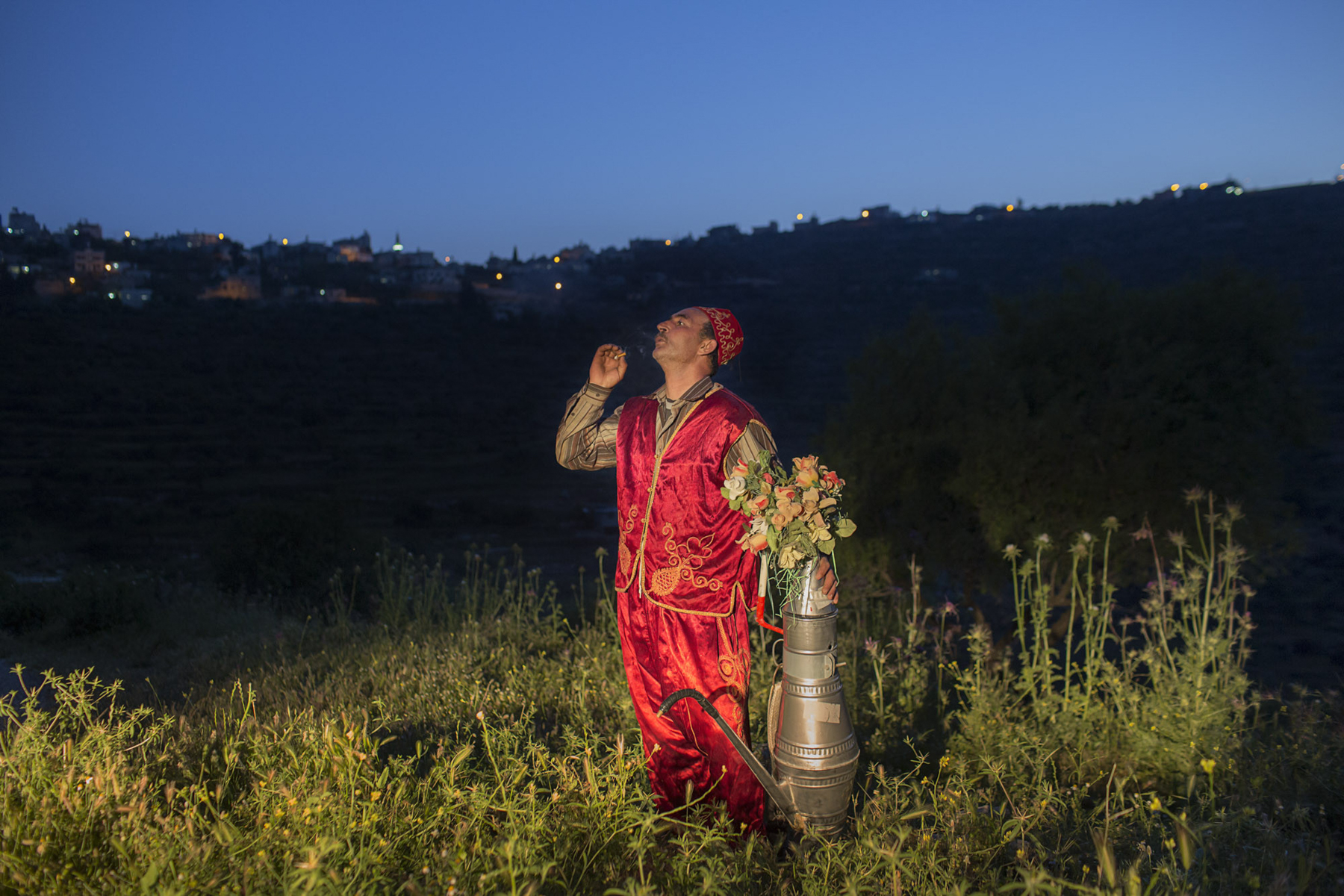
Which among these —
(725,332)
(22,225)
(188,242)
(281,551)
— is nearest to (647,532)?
(725,332)

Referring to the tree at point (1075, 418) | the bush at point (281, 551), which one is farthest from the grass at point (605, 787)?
the tree at point (1075, 418)

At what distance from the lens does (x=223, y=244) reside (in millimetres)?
37781

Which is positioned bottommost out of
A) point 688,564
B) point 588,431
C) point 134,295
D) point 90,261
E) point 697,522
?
point 688,564

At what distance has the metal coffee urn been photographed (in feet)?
7.12

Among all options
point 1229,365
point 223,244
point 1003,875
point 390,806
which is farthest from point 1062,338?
point 223,244

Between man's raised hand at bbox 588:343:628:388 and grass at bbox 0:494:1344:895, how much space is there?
116 cm

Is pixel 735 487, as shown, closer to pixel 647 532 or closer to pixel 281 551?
pixel 647 532

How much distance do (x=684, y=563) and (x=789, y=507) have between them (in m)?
0.46

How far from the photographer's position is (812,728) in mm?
2178

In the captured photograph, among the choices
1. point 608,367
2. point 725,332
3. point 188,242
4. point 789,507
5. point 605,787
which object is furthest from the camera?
point 188,242

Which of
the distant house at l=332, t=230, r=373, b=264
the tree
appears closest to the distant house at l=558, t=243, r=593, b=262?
the distant house at l=332, t=230, r=373, b=264

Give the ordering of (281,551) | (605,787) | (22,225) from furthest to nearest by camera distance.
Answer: (22,225) → (281,551) → (605,787)

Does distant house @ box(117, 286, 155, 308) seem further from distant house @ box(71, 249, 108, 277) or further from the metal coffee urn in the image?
the metal coffee urn

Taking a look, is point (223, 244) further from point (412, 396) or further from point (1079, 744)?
point (1079, 744)
